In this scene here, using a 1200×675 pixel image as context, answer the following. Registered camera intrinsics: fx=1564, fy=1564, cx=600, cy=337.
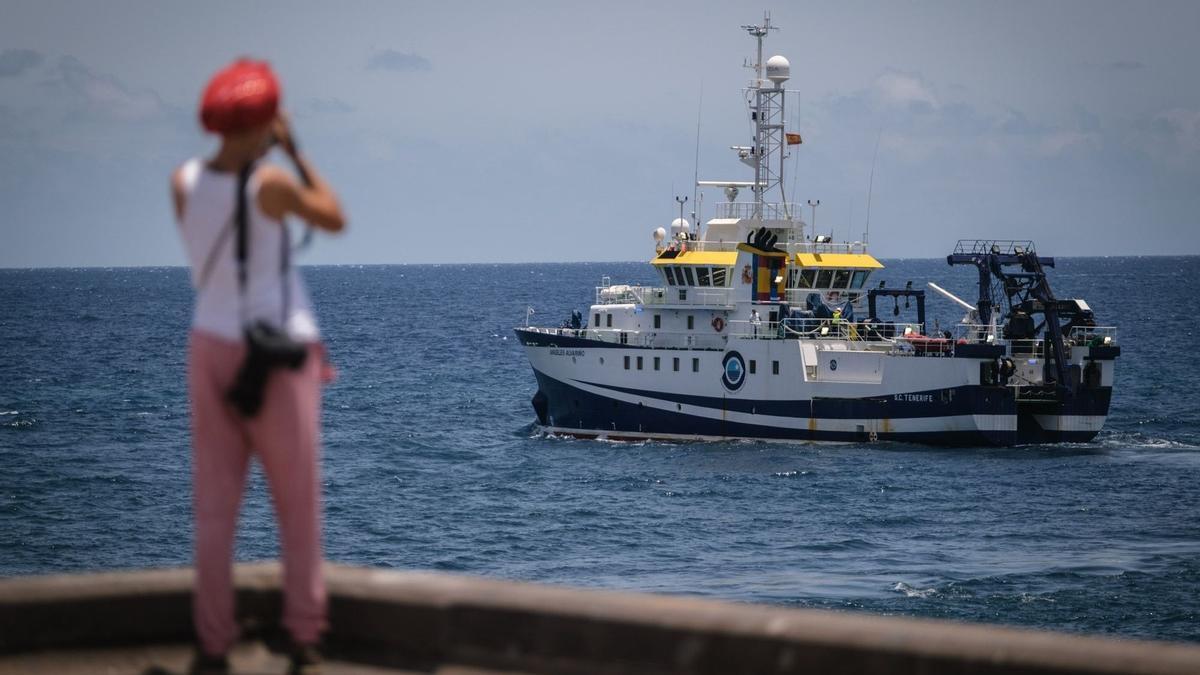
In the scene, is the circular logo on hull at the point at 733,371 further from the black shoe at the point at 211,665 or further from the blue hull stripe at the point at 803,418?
the black shoe at the point at 211,665

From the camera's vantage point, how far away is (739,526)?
33.7m

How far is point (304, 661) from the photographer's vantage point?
238 inches

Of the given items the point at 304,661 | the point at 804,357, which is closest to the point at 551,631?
the point at 304,661

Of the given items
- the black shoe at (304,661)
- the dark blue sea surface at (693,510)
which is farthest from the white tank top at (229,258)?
the dark blue sea surface at (693,510)

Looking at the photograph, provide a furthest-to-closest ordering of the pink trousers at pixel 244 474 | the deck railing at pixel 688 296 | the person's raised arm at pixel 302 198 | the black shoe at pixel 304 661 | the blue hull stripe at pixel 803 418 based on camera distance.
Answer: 1. the deck railing at pixel 688 296
2. the blue hull stripe at pixel 803 418
3. the black shoe at pixel 304 661
4. the pink trousers at pixel 244 474
5. the person's raised arm at pixel 302 198

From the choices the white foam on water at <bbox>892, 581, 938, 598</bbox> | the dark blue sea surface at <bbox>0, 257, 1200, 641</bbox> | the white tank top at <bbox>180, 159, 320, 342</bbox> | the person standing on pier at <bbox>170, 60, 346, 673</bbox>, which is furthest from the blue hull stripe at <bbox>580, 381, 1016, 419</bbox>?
the white tank top at <bbox>180, 159, 320, 342</bbox>

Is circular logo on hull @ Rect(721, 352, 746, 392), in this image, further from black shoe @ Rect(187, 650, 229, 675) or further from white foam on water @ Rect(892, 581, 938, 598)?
black shoe @ Rect(187, 650, 229, 675)

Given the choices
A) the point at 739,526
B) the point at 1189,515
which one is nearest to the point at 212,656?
the point at 739,526

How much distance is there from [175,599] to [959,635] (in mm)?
3183

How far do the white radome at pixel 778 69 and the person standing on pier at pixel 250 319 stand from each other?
4555cm

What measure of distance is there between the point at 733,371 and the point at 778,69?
38.1 feet

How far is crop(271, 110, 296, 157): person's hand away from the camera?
18.7 feet

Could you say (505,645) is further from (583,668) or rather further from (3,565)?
(3,565)

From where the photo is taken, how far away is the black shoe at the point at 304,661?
604 cm
